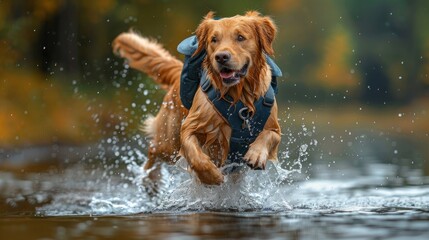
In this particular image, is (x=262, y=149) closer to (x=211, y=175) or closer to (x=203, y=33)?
(x=211, y=175)

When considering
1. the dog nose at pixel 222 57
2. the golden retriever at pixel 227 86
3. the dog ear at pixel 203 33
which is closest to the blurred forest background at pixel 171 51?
the golden retriever at pixel 227 86

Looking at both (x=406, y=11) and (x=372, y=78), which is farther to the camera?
(x=372, y=78)

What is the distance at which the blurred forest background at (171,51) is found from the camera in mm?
15164

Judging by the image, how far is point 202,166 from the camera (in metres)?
5.88

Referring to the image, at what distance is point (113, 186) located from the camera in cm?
883

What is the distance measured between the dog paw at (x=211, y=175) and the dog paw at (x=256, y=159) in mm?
204

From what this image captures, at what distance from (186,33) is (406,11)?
491 inches

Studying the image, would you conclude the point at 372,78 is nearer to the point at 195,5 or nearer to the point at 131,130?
the point at 195,5

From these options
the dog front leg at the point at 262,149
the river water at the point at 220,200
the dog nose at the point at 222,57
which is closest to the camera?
the river water at the point at 220,200

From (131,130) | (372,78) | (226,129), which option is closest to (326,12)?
(372,78)

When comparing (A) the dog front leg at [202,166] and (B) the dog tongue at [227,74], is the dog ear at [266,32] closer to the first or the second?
(B) the dog tongue at [227,74]

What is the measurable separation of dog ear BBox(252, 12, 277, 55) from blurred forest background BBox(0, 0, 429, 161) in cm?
347

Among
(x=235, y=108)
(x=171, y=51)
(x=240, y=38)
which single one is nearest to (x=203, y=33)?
(x=240, y=38)

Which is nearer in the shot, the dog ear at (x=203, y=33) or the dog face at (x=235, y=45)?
the dog face at (x=235, y=45)
